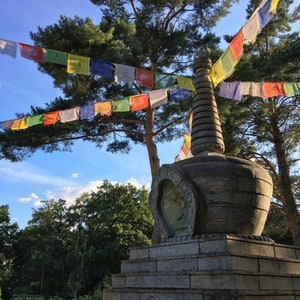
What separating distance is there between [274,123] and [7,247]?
2467 centimetres

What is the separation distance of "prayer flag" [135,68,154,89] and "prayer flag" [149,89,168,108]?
1.51 feet

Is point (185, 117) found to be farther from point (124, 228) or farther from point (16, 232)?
point (16, 232)

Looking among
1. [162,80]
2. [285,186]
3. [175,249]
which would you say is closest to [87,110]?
[162,80]

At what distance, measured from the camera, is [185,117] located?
1587 cm

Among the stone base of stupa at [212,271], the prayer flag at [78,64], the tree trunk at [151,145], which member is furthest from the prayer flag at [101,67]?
the stone base of stupa at [212,271]

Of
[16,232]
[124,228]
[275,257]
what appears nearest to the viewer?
[275,257]

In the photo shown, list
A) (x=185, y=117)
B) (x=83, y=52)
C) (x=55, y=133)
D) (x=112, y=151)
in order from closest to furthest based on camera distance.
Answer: (x=83, y=52) → (x=55, y=133) → (x=185, y=117) → (x=112, y=151)

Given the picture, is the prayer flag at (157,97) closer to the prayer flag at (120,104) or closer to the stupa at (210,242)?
the prayer flag at (120,104)

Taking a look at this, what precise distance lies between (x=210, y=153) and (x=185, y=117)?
8.27m

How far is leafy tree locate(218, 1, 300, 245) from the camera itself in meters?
14.2

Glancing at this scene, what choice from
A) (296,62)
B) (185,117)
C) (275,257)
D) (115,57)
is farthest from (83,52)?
(275,257)

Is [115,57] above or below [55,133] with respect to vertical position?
above

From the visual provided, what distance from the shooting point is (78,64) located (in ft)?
34.3

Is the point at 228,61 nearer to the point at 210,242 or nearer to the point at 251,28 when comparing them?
the point at 251,28
